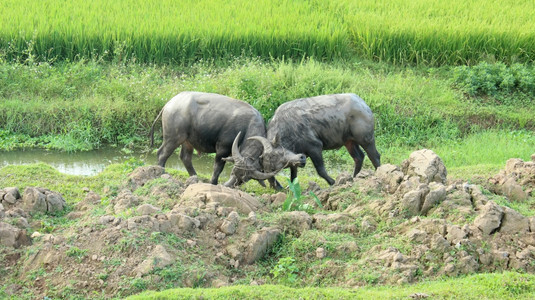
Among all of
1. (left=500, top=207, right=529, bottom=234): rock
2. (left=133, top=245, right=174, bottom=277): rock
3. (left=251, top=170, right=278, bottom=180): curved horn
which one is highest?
(left=500, top=207, right=529, bottom=234): rock

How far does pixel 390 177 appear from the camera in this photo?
7246 mm

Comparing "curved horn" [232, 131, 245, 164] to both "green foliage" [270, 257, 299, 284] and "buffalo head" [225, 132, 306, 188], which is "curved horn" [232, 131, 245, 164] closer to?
"buffalo head" [225, 132, 306, 188]

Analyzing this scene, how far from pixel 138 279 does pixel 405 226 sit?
7.89 feet

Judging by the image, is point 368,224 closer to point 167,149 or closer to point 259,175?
point 259,175

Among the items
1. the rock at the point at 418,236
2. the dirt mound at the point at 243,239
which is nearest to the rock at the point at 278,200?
the dirt mound at the point at 243,239

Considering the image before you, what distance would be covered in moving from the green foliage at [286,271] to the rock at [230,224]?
20.6 inches

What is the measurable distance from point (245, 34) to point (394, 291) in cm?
884

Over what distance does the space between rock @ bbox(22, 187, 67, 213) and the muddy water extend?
9.09ft

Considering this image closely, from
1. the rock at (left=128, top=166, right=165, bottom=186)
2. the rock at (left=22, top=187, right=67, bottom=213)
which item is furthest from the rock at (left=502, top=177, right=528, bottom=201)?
the rock at (left=22, top=187, right=67, bottom=213)

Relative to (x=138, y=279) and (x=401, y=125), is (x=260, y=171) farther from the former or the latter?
(x=401, y=125)

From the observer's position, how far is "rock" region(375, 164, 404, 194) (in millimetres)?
7090

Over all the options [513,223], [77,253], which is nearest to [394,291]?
[513,223]

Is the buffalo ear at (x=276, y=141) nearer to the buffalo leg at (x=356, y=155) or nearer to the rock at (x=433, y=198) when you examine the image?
the buffalo leg at (x=356, y=155)

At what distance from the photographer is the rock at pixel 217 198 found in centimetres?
652
